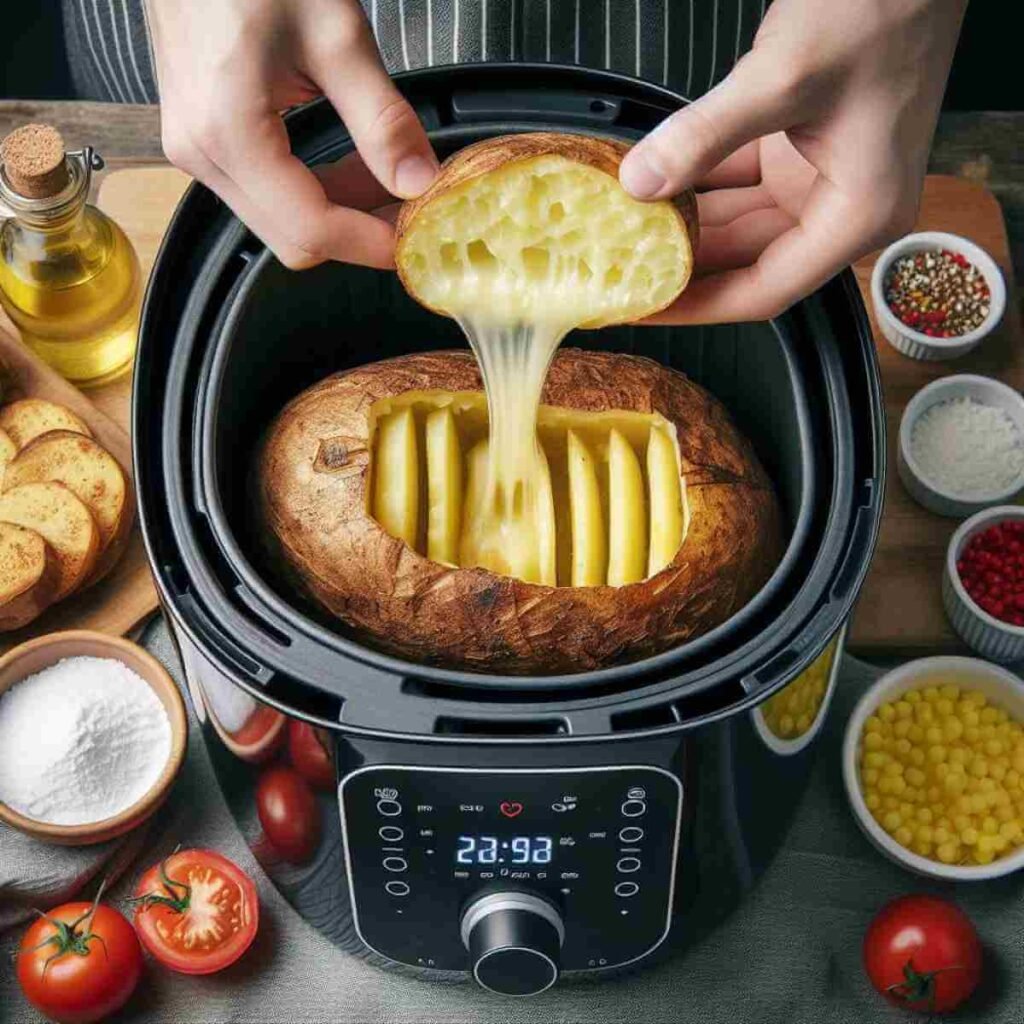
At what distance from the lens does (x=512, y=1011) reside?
1.66 metres

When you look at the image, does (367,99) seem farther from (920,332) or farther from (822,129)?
(920,332)

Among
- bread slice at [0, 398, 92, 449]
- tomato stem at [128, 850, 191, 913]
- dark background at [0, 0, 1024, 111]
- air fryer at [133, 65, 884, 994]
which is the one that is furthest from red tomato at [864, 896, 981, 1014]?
dark background at [0, 0, 1024, 111]

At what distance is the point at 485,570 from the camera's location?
1432mm

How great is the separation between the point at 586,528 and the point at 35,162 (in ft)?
2.51

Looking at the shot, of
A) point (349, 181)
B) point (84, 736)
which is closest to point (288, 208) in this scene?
point (349, 181)

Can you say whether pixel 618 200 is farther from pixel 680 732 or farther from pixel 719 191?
pixel 680 732

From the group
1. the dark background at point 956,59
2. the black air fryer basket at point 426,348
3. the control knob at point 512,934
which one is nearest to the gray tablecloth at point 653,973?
the control knob at point 512,934

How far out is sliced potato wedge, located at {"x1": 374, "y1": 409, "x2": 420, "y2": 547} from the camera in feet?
4.92

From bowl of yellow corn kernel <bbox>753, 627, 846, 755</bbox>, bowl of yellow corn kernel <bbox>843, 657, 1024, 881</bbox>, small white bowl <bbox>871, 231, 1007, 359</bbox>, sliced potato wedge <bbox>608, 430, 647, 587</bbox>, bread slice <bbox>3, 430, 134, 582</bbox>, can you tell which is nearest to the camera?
bowl of yellow corn kernel <bbox>753, 627, 846, 755</bbox>

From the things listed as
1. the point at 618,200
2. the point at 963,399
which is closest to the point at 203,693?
the point at 618,200

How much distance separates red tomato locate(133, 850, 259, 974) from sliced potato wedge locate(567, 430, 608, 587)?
0.51 m

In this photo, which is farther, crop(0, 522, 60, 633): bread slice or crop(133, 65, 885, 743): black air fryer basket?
crop(0, 522, 60, 633): bread slice

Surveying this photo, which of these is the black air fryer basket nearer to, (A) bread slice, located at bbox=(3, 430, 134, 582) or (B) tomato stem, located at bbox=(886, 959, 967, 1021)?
(A) bread slice, located at bbox=(3, 430, 134, 582)

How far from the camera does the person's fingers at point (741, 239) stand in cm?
155
